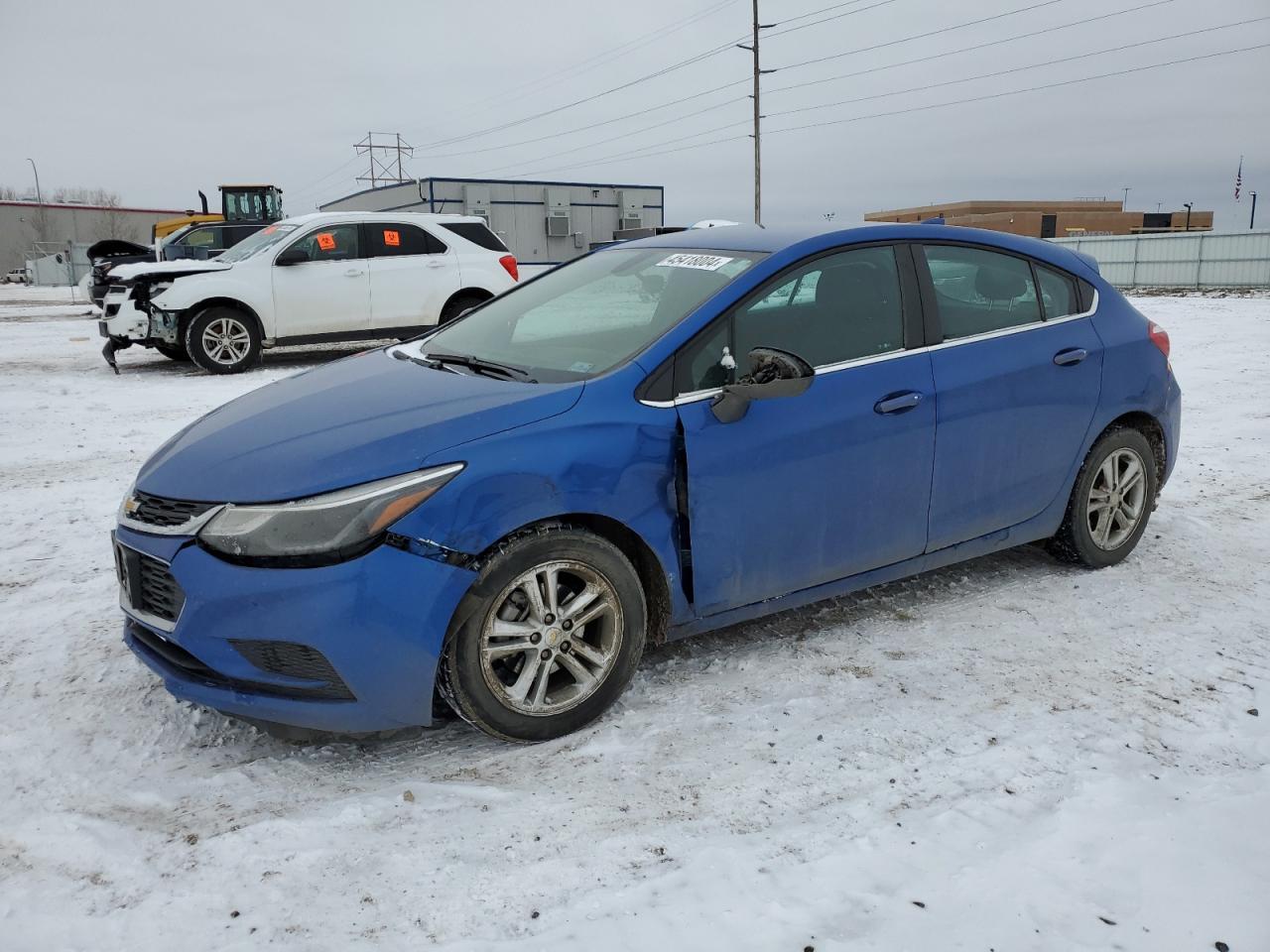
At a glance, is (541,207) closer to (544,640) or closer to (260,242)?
(260,242)

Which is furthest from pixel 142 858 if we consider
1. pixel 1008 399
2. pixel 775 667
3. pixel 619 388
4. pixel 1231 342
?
pixel 1231 342

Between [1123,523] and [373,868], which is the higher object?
[1123,523]

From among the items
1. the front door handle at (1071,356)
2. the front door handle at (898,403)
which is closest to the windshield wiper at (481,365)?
the front door handle at (898,403)

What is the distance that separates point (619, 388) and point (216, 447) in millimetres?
1314

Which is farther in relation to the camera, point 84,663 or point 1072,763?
point 84,663

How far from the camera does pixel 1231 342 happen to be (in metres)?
12.6

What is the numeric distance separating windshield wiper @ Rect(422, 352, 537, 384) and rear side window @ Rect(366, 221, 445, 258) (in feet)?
27.5

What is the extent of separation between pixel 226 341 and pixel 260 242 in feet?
4.57

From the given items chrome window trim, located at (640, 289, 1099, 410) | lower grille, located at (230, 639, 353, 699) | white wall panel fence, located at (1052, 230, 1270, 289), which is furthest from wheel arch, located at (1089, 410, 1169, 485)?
white wall panel fence, located at (1052, 230, 1270, 289)

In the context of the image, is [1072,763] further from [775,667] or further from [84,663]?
[84,663]

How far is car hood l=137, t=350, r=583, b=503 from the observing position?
280 centimetres

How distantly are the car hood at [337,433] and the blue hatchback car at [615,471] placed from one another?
11 mm

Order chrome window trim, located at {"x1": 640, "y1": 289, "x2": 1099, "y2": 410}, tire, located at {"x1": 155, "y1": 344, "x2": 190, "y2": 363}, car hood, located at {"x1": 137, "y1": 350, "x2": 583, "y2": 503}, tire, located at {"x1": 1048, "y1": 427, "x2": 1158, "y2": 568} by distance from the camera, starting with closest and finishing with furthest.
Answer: car hood, located at {"x1": 137, "y1": 350, "x2": 583, "y2": 503} < chrome window trim, located at {"x1": 640, "y1": 289, "x2": 1099, "y2": 410} < tire, located at {"x1": 1048, "y1": 427, "x2": 1158, "y2": 568} < tire, located at {"x1": 155, "y1": 344, "x2": 190, "y2": 363}

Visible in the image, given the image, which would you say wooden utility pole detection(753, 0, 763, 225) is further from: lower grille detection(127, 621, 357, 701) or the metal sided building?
lower grille detection(127, 621, 357, 701)
